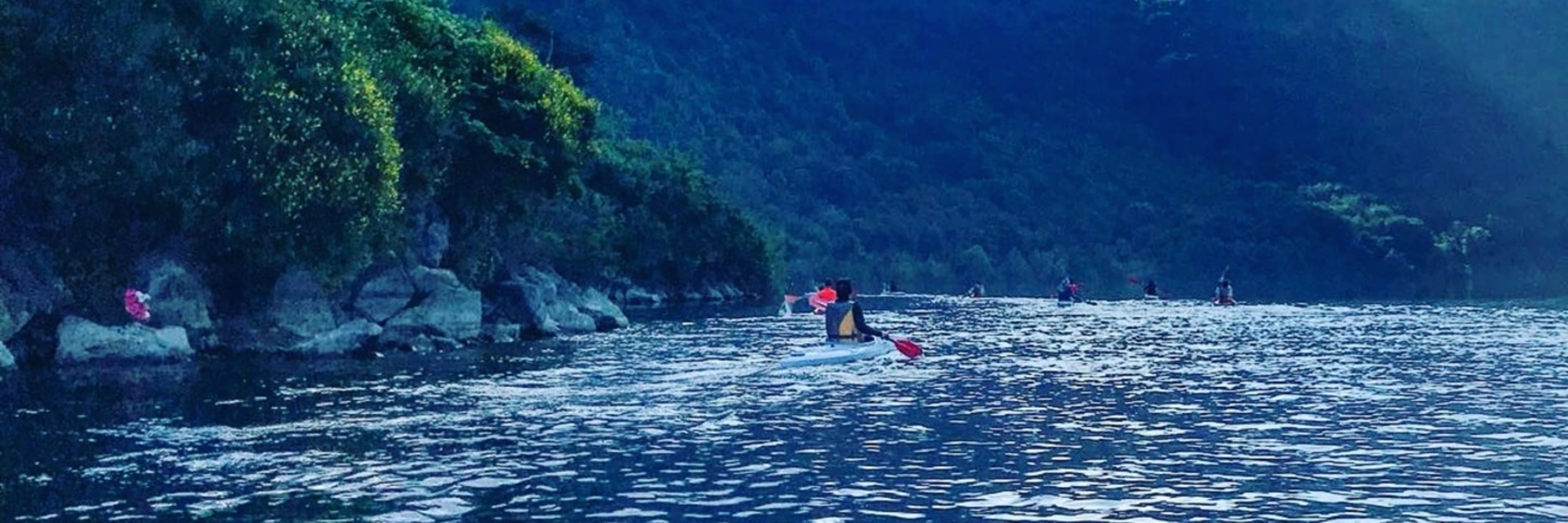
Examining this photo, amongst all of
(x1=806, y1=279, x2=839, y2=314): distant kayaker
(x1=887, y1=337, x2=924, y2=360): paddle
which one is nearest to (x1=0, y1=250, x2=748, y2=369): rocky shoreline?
(x1=806, y1=279, x2=839, y2=314): distant kayaker

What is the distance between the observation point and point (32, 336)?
1752 inches

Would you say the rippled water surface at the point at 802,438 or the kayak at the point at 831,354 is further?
the kayak at the point at 831,354

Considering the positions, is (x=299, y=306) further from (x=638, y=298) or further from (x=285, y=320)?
(x=638, y=298)

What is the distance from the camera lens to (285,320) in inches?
1994

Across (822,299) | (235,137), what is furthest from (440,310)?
(822,299)

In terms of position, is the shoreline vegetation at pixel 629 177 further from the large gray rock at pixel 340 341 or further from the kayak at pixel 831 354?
the kayak at pixel 831 354

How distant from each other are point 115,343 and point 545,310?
76.5 feet

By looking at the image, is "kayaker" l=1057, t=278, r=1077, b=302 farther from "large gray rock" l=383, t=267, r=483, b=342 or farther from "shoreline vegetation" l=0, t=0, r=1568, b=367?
"large gray rock" l=383, t=267, r=483, b=342

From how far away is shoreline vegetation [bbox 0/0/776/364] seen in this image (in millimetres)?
44125

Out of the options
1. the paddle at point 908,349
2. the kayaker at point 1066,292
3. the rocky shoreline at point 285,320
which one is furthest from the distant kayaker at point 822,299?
the kayaker at point 1066,292

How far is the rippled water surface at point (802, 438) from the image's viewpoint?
20562 millimetres

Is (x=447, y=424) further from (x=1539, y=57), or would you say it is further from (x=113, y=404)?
(x=1539, y=57)

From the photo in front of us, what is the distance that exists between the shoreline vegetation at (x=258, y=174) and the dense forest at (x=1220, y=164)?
206ft

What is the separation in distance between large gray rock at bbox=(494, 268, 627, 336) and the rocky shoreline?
0.08m
